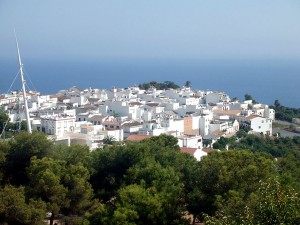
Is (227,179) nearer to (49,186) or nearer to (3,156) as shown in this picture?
(49,186)

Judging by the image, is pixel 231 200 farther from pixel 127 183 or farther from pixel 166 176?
pixel 127 183

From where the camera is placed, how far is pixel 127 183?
9.55 m

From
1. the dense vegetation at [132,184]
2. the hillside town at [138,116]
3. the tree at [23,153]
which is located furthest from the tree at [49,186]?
the hillside town at [138,116]

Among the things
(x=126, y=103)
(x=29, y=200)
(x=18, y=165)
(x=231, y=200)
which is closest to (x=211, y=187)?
(x=231, y=200)

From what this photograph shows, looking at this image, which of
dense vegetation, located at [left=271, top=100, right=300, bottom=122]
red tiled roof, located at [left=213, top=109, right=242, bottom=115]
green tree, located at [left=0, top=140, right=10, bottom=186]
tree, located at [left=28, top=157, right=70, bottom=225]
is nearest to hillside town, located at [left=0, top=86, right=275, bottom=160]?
red tiled roof, located at [left=213, top=109, right=242, bottom=115]

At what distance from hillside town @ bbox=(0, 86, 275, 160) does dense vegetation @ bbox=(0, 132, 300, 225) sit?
7319 millimetres

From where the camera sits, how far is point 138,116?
27.1 m

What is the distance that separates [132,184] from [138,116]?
18.1m

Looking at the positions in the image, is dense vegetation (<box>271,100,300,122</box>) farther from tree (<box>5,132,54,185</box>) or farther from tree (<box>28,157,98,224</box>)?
tree (<box>28,157,98,224</box>)

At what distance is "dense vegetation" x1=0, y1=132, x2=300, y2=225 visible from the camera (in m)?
7.55

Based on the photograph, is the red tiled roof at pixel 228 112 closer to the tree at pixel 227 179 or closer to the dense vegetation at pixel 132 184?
the dense vegetation at pixel 132 184

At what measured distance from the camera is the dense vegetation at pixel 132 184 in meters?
7.55

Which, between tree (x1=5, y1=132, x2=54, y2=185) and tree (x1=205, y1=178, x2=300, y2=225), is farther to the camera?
tree (x1=5, y1=132, x2=54, y2=185)

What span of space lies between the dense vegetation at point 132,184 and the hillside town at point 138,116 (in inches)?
288
